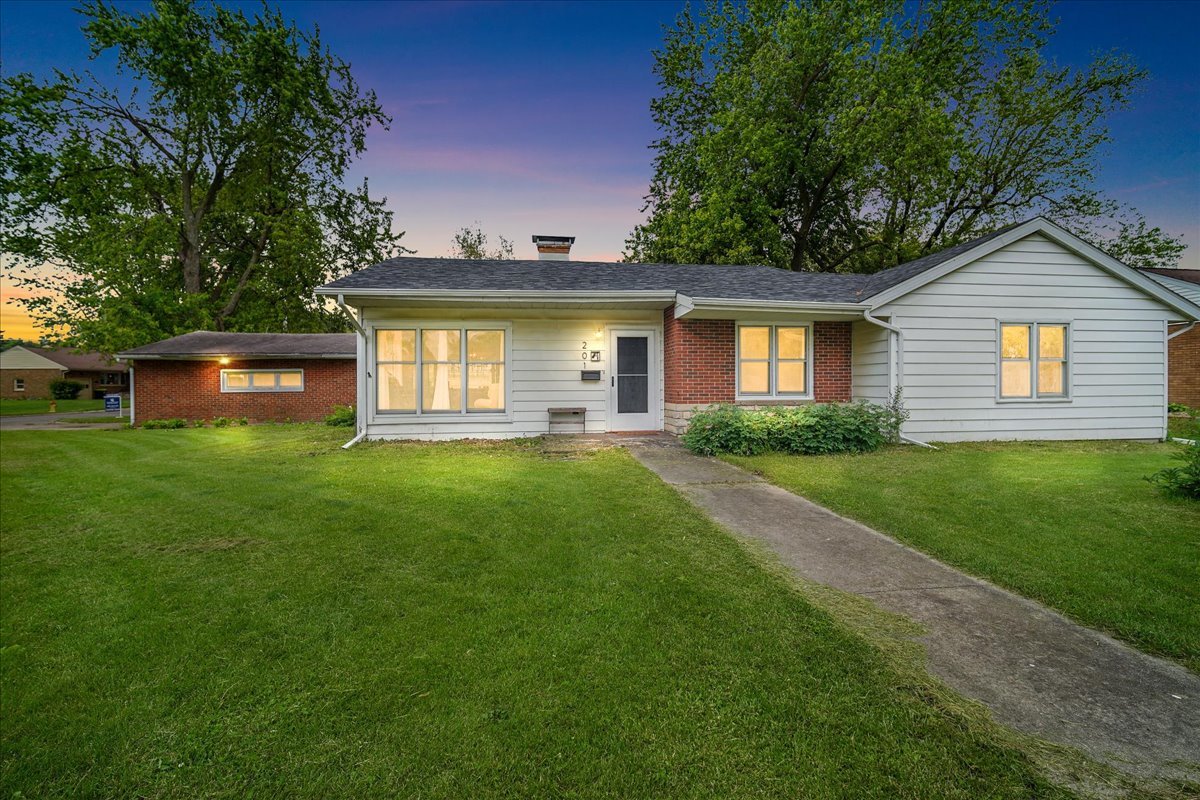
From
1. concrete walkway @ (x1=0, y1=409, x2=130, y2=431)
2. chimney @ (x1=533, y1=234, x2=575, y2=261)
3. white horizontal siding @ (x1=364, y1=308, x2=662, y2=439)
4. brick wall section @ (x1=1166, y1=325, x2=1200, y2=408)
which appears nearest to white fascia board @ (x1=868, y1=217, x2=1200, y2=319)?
white horizontal siding @ (x1=364, y1=308, x2=662, y2=439)

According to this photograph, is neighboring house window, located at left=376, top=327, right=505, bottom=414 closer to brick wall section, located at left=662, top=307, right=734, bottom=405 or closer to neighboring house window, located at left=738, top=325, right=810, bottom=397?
brick wall section, located at left=662, top=307, right=734, bottom=405

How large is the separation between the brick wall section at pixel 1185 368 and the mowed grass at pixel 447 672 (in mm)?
20972

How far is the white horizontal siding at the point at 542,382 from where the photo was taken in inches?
404

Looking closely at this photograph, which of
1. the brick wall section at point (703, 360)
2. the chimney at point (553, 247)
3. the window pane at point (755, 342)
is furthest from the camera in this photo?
the chimney at point (553, 247)

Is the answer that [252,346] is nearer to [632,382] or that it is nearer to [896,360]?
[632,382]

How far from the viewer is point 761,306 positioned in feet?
30.5

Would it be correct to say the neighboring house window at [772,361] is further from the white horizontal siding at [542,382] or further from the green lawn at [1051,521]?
the green lawn at [1051,521]

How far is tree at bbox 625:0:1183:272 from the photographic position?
17781 mm

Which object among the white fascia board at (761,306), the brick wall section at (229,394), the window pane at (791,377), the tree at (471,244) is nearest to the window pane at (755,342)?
the window pane at (791,377)

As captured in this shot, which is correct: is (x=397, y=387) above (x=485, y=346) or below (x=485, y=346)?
below

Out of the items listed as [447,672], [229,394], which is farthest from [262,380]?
[447,672]

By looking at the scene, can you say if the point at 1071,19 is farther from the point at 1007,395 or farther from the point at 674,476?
the point at 674,476

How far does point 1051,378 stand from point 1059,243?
262 centimetres

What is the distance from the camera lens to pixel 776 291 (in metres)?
10.2
